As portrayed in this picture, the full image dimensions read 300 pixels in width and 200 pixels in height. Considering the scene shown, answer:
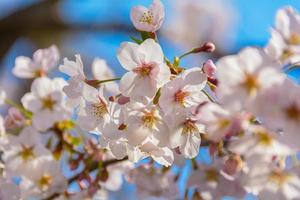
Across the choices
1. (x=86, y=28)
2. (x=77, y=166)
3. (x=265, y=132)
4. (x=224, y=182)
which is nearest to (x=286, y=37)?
(x=265, y=132)

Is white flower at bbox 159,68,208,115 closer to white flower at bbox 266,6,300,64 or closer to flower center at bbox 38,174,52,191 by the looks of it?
white flower at bbox 266,6,300,64

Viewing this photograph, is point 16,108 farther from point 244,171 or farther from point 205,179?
point 244,171

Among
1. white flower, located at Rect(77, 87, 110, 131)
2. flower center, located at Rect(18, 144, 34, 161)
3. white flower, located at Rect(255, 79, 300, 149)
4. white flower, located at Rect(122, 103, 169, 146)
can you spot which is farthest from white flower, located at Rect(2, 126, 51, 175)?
white flower, located at Rect(255, 79, 300, 149)

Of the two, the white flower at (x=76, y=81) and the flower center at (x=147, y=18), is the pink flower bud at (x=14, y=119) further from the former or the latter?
the flower center at (x=147, y=18)

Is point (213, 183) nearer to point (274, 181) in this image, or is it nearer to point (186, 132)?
point (186, 132)

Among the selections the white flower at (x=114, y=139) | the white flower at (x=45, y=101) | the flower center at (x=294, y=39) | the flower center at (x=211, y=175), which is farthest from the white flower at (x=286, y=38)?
the white flower at (x=45, y=101)

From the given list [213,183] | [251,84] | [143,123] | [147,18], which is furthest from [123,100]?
[213,183]
